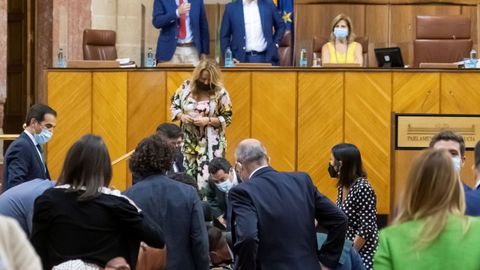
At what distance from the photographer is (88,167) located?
254 inches

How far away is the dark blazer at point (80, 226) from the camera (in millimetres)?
6414

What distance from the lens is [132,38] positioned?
60.5 ft

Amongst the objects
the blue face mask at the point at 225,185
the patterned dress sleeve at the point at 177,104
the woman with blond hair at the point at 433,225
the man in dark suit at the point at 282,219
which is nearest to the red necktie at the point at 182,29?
the patterned dress sleeve at the point at 177,104

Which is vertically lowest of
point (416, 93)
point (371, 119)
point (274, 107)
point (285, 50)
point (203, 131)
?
point (203, 131)

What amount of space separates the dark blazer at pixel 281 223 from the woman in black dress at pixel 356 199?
1.59 m

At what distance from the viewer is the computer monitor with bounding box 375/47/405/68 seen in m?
14.9

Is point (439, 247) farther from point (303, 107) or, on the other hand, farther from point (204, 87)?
point (303, 107)

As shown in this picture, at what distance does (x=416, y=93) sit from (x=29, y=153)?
5.53m

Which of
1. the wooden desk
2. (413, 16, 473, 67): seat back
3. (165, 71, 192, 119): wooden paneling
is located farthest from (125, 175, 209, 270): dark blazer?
(413, 16, 473, 67): seat back

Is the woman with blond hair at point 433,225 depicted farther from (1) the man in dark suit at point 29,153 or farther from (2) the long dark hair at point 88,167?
(1) the man in dark suit at point 29,153

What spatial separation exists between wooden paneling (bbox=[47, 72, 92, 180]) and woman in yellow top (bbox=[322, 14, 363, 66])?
2.79 meters

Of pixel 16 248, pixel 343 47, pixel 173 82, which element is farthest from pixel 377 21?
pixel 16 248

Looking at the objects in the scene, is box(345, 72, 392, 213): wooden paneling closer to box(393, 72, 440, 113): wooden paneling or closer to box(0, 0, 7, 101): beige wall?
box(393, 72, 440, 113): wooden paneling

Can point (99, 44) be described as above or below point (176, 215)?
above
